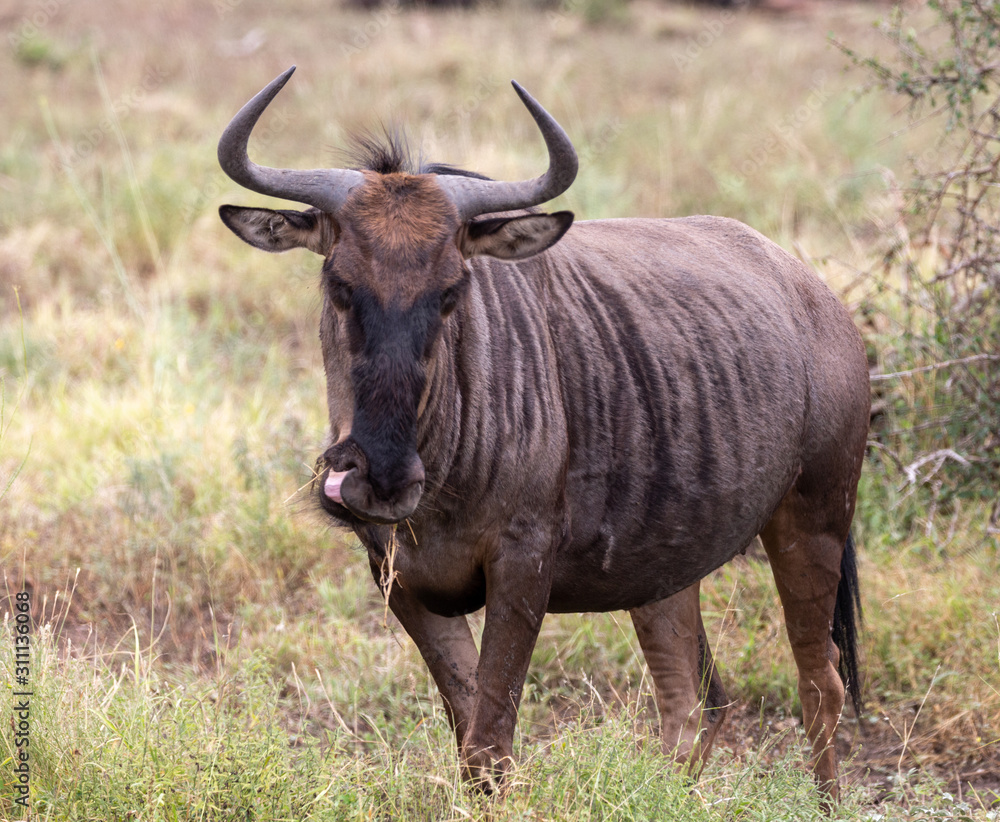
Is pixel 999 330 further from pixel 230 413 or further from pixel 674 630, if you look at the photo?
pixel 230 413

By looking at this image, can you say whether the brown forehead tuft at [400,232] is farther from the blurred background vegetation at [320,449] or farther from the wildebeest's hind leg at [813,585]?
the wildebeest's hind leg at [813,585]

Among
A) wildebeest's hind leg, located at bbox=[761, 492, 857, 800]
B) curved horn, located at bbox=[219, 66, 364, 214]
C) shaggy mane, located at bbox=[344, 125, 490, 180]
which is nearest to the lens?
curved horn, located at bbox=[219, 66, 364, 214]

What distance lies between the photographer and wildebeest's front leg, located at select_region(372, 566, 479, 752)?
3260 mm

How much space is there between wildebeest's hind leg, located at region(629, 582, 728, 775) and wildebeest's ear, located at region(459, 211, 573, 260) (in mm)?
1617

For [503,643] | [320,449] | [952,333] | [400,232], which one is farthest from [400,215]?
[952,333]

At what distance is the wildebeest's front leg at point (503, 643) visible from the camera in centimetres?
299

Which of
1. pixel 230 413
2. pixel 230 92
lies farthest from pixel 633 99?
pixel 230 413

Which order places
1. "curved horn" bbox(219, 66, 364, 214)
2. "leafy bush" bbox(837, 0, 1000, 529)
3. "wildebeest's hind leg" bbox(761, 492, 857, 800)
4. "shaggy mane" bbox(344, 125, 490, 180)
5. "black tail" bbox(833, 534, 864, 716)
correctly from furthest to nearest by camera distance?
"leafy bush" bbox(837, 0, 1000, 529) < "black tail" bbox(833, 534, 864, 716) < "wildebeest's hind leg" bbox(761, 492, 857, 800) < "shaggy mane" bbox(344, 125, 490, 180) < "curved horn" bbox(219, 66, 364, 214)

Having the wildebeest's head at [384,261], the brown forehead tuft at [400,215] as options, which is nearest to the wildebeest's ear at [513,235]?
the wildebeest's head at [384,261]

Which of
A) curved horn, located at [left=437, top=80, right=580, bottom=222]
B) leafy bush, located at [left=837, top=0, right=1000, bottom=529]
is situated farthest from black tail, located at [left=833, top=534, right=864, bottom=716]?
curved horn, located at [left=437, top=80, right=580, bottom=222]

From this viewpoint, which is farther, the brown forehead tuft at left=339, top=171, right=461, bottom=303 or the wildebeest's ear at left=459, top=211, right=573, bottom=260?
the wildebeest's ear at left=459, top=211, right=573, bottom=260

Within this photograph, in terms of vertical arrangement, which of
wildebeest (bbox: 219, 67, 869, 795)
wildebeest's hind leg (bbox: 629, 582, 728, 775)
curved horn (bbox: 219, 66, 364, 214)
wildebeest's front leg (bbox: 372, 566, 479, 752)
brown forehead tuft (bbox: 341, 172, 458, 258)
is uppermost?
curved horn (bbox: 219, 66, 364, 214)

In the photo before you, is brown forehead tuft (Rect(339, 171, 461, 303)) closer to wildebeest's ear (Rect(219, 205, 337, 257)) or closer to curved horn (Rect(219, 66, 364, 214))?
curved horn (Rect(219, 66, 364, 214))

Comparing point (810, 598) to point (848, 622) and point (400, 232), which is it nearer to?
point (848, 622)
